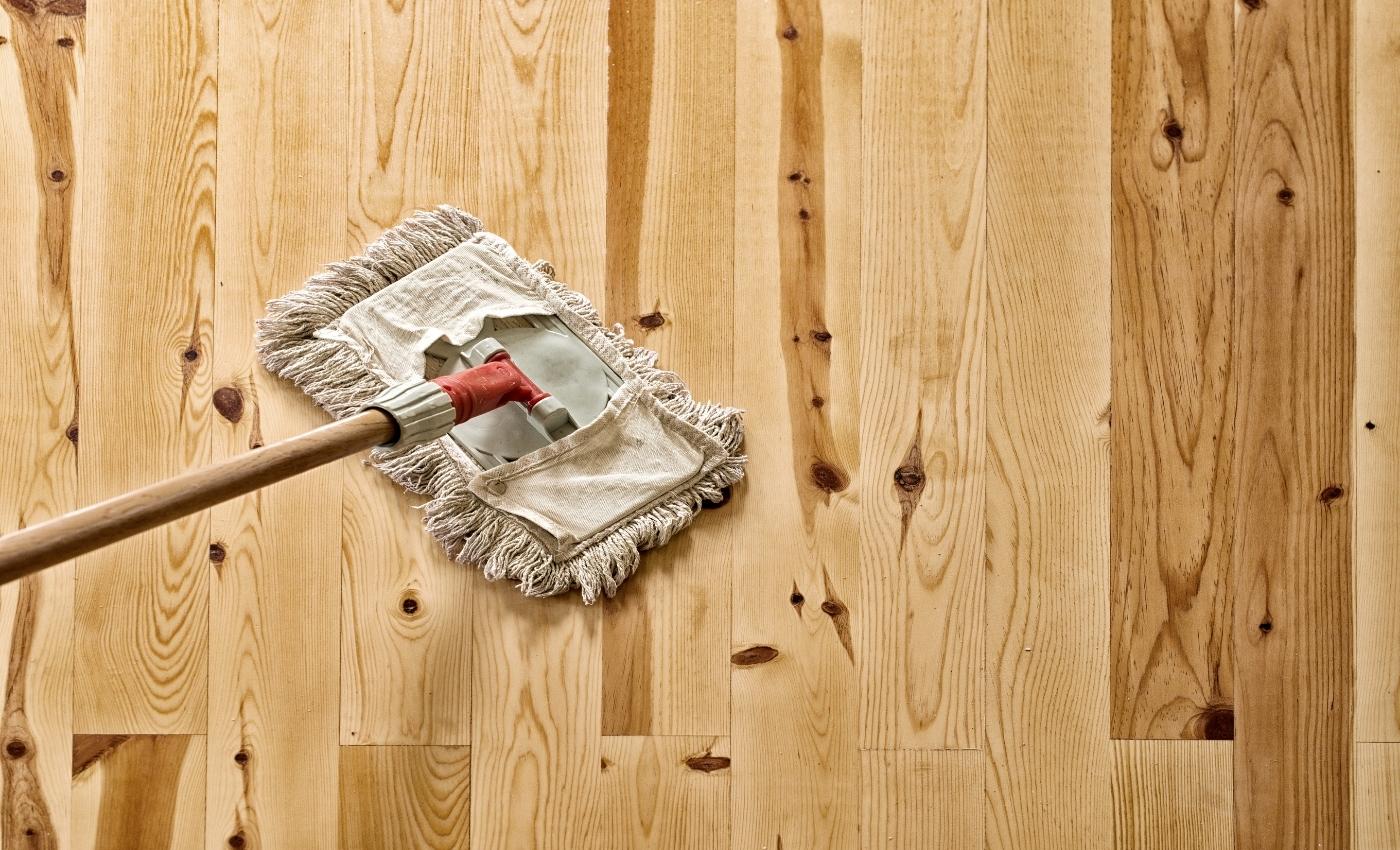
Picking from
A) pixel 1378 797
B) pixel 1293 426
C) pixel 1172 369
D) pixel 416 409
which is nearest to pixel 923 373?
pixel 1172 369

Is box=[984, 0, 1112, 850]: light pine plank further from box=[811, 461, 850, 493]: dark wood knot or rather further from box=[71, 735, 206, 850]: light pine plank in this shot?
box=[71, 735, 206, 850]: light pine plank

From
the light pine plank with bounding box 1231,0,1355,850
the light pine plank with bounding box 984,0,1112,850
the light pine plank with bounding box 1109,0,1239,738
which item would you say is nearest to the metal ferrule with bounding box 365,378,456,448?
the light pine plank with bounding box 984,0,1112,850

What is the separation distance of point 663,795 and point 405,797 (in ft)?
0.71

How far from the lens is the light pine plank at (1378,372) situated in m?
0.85

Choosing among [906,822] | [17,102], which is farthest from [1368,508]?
[17,102]

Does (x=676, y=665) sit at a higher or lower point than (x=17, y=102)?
lower

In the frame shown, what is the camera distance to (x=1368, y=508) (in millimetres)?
854

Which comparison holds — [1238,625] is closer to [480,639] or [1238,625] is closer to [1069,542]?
[1069,542]

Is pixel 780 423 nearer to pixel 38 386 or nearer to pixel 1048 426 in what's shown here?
pixel 1048 426

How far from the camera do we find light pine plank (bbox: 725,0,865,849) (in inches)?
32.5

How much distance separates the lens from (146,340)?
84 cm

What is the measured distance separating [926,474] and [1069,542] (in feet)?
0.45

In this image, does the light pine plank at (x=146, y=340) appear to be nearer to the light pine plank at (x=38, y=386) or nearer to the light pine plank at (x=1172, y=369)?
the light pine plank at (x=38, y=386)

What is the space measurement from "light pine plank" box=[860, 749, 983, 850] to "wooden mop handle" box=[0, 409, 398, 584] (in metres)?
0.49
